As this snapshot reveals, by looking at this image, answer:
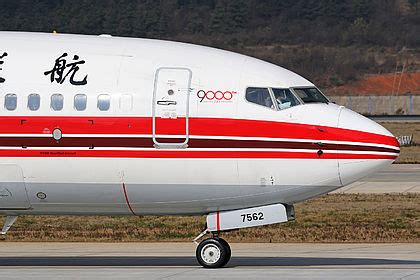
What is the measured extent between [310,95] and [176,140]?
2.70 metres

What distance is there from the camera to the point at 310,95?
21.4 m

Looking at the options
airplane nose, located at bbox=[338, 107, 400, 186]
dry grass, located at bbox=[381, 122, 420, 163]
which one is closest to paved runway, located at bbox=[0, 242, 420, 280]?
airplane nose, located at bbox=[338, 107, 400, 186]

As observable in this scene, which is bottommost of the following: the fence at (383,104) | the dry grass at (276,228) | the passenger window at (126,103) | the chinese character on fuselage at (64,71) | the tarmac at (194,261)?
the fence at (383,104)

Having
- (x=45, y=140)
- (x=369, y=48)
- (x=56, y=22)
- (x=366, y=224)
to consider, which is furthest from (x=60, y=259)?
(x=369, y=48)

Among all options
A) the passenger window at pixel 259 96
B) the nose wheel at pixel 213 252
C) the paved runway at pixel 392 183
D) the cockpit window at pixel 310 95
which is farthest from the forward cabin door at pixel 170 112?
the paved runway at pixel 392 183

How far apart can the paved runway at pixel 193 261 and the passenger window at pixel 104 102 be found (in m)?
3.11

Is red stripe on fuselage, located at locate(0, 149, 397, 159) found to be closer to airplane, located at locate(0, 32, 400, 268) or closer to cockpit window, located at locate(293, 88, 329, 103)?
airplane, located at locate(0, 32, 400, 268)

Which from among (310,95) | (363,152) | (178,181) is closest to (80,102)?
(178,181)

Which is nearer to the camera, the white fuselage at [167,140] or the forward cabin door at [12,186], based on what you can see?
the white fuselage at [167,140]

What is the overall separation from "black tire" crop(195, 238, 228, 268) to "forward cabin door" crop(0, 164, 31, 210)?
11.3 ft

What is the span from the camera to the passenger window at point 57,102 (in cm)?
2120

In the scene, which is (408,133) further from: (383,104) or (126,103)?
(126,103)

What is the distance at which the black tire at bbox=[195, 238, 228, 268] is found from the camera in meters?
21.5

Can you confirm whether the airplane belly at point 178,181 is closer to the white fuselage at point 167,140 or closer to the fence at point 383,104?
the white fuselage at point 167,140
